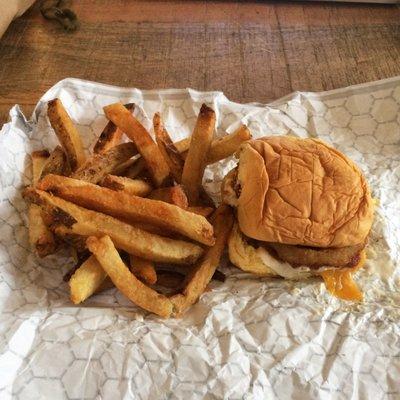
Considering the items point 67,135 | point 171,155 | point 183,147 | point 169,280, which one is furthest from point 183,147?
point 169,280

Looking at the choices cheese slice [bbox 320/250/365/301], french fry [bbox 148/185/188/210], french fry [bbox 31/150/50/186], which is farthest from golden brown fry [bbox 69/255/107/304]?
cheese slice [bbox 320/250/365/301]

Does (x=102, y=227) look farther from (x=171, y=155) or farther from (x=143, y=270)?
(x=171, y=155)

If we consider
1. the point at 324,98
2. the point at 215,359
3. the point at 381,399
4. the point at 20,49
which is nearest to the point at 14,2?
the point at 20,49

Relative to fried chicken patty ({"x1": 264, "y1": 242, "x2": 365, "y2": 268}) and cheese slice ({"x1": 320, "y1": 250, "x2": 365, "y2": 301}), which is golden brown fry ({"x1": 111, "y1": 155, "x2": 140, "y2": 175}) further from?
cheese slice ({"x1": 320, "y1": 250, "x2": 365, "y2": 301})

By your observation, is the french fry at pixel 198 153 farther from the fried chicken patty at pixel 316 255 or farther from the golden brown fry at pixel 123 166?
the fried chicken patty at pixel 316 255

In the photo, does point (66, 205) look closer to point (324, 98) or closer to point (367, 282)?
point (367, 282)

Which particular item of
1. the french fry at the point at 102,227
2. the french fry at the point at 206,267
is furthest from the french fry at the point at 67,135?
the french fry at the point at 206,267
